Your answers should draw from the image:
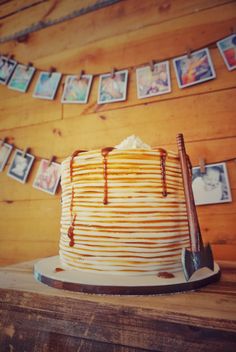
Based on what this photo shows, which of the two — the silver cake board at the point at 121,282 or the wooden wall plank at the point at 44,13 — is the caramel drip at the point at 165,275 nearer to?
the silver cake board at the point at 121,282

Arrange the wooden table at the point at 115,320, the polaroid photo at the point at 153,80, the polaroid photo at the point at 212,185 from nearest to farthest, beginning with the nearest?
the wooden table at the point at 115,320 < the polaroid photo at the point at 212,185 < the polaroid photo at the point at 153,80

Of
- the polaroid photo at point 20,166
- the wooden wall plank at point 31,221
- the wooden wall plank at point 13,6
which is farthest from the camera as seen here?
the wooden wall plank at point 13,6

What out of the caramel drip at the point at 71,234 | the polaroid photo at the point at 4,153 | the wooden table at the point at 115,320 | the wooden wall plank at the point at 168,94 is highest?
the wooden wall plank at the point at 168,94

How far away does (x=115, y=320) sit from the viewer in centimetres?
58

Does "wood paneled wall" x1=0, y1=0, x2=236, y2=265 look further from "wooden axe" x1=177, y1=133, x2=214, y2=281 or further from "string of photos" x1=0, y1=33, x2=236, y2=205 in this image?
"wooden axe" x1=177, y1=133, x2=214, y2=281

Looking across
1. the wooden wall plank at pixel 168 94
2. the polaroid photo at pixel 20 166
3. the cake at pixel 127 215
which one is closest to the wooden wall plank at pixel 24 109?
the wooden wall plank at pixel 168 94

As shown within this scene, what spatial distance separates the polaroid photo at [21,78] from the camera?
Answer: 6.23 feet

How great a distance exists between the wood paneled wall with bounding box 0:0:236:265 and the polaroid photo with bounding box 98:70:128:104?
A: 0.12 feet

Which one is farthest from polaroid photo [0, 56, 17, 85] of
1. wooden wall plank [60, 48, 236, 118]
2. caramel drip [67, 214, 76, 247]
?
caramel drip [67, 214, 76, 247]

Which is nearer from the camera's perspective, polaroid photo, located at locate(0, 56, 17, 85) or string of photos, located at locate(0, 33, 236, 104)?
string of photos, located at locate(0, 33, 236, 104)

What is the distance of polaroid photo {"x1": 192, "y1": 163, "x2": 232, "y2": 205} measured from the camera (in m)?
1.29

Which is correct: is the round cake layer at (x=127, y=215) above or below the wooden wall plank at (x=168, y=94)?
below

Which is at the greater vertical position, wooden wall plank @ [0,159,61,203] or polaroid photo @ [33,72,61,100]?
polaroid photo @ [33,72,61,100]

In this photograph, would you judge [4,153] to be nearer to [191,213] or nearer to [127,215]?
[127,215]
